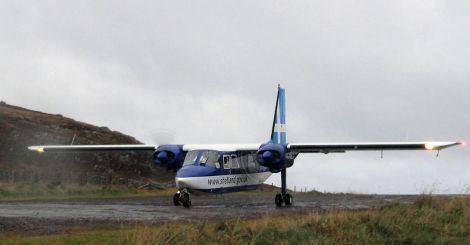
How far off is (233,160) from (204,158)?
293 cm

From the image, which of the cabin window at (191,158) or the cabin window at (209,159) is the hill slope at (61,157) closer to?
the cabin window at (191,158)

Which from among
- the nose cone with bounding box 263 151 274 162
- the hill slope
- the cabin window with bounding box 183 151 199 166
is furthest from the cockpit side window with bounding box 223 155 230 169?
the hill slope

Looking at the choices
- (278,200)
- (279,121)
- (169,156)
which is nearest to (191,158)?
(169,156)

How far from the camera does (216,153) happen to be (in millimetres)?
29594

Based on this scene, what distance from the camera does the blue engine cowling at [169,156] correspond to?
3189cm

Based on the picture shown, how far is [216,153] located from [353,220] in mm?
12961

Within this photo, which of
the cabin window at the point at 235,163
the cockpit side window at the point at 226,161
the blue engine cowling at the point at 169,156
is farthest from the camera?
the blue engine cowling at the point at 169,156

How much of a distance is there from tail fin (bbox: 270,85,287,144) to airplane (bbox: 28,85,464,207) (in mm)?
3336

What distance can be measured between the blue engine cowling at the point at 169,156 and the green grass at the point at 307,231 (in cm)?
1366

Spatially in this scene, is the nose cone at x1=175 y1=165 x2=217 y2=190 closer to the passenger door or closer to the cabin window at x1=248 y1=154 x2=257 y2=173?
the passenger door

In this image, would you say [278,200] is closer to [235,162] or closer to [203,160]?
[235,162]

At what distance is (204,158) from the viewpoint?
1131 inches

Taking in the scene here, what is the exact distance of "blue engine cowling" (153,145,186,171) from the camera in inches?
1256

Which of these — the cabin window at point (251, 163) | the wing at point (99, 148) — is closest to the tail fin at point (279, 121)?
the cabin window at point (251, 163)
